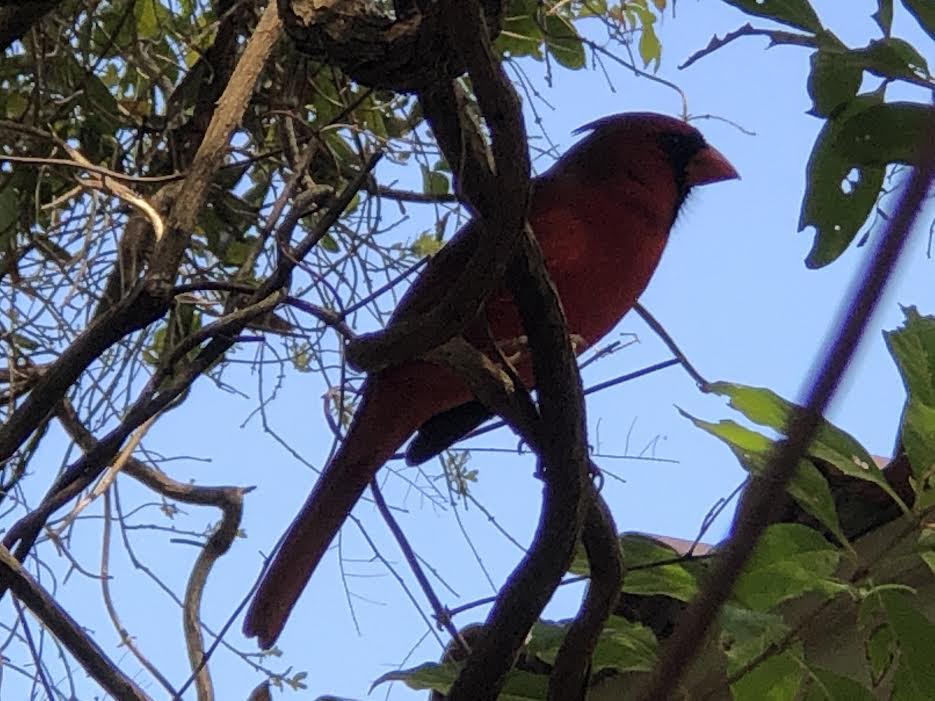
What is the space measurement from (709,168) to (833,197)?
71 cm

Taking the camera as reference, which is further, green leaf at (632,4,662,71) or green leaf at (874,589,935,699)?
green leaf at (632,4,662,71)

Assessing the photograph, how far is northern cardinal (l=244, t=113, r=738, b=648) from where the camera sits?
112cm

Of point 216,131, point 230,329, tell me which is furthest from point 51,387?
point 216,131

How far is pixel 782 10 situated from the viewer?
0.70 meters

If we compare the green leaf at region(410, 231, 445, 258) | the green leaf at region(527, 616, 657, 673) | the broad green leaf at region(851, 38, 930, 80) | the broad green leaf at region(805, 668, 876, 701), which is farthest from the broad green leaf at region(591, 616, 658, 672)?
the green leaf at region(410, 231, 445, 258)

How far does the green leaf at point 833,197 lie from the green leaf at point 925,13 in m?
0.07

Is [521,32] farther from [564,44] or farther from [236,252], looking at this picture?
[236,252]

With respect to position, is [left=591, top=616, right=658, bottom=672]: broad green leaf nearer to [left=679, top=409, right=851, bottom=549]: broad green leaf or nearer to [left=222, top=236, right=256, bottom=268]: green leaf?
[left=679, top=409, right=851, bottom=549]: broad green leaf

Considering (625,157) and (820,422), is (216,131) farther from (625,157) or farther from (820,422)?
(820,422)

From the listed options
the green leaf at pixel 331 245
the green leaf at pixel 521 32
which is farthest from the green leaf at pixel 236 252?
the green leaf at pixel 521 32

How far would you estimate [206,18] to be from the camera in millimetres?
1335

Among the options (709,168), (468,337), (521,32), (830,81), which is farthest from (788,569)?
(709,168)

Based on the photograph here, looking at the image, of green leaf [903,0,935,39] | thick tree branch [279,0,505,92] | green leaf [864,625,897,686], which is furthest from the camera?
green leaf [864,625,897,686]

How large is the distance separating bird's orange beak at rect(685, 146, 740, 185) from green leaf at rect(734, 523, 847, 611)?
79 centimetres
